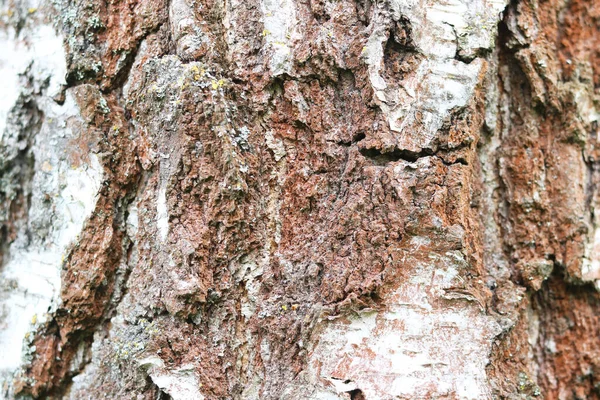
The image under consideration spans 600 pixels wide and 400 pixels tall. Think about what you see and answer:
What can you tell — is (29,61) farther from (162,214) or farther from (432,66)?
(432,66)

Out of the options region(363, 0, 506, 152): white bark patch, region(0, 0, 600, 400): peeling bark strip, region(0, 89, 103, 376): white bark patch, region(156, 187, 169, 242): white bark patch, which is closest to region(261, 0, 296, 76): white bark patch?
region(0, 0, 600, 400): peeling bark strip

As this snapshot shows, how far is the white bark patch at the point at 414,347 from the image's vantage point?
1.07 m

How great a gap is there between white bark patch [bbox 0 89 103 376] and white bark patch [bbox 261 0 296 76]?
55 centimetres

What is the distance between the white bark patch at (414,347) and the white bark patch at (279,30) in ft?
1.91

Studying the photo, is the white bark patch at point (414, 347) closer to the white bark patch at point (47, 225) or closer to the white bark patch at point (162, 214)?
the white bark patch at point (162, 214)

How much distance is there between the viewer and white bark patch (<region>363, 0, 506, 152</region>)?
3.81ft

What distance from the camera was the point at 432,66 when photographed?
3.92ft

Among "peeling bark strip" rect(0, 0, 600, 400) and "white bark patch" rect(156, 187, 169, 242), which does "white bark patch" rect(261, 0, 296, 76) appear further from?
"white bark patch" rect(156, 187, 169, 242)

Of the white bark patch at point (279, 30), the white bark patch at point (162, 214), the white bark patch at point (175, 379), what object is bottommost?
the white bark patch at point (175, 379)

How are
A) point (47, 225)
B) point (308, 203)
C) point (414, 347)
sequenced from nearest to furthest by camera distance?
point (414, 347), point (308, 203), point (47, 225)

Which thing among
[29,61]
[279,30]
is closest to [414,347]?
[279,30]

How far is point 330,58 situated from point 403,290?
1.87ft

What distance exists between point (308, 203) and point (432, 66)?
445 millimetres

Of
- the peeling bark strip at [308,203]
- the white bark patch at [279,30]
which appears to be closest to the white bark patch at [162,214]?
the peeling bark strip at [308,203]
